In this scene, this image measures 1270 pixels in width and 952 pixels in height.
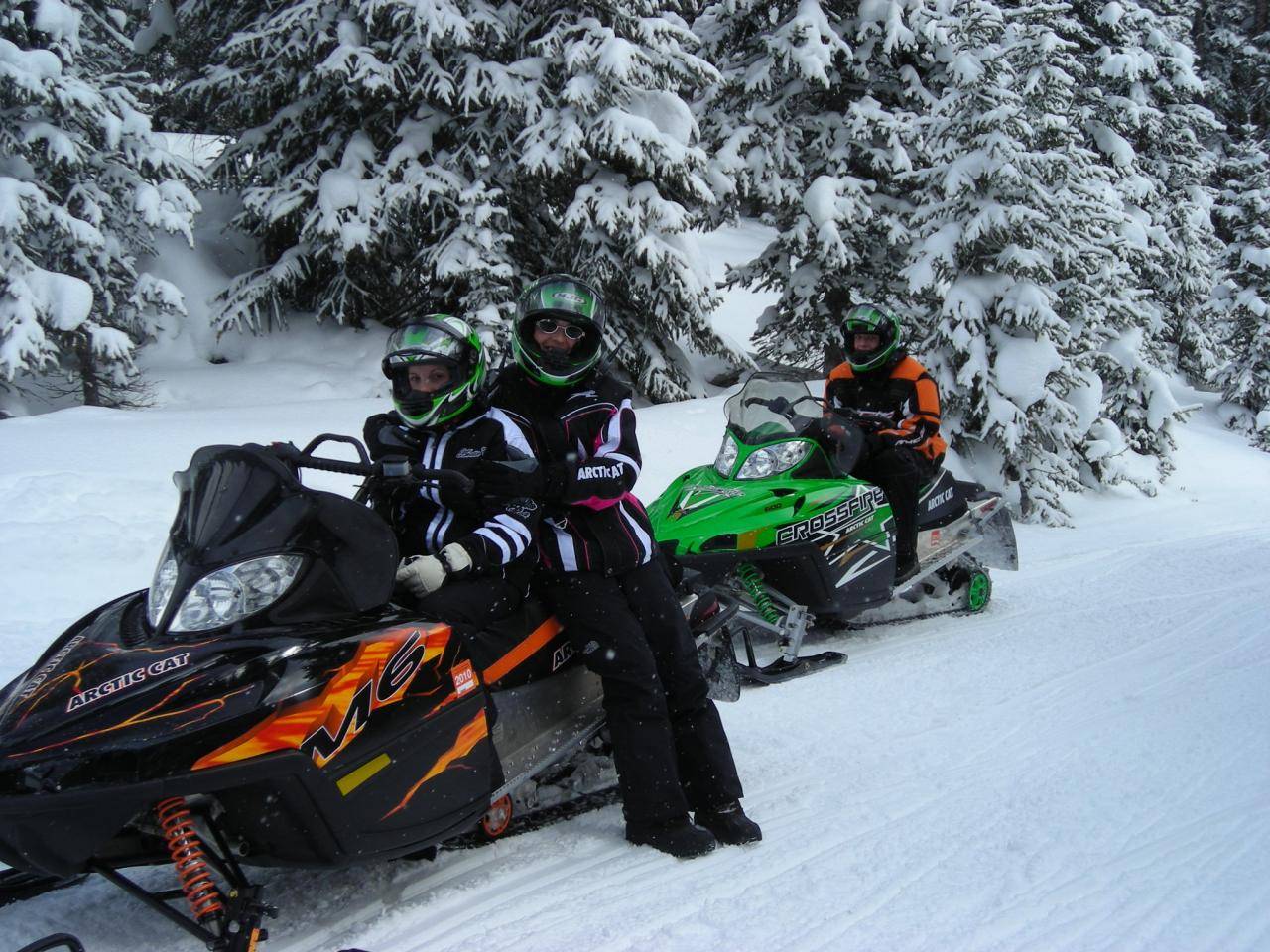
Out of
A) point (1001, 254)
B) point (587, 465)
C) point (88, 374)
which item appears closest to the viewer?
point (587, 465)

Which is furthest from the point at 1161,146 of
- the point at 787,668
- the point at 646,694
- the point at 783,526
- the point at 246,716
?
the point at 246,716

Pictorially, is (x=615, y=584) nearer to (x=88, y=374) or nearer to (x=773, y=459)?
(x=773, y=459)

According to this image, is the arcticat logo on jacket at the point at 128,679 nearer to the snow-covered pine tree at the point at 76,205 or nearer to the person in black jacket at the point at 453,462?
the person in black jacket at the point at 453,462

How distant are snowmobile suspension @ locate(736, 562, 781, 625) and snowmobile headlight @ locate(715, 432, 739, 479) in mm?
572

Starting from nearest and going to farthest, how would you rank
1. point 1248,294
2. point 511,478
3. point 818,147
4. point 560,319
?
point 511,478 → point 560,319 → point 818,147 → point 1248,294

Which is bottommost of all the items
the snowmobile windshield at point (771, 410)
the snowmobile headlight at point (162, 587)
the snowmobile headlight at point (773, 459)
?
the snowmobile headlight at point (773, 459)

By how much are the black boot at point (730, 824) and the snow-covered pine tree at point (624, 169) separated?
8.07 metres

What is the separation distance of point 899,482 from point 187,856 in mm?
4769

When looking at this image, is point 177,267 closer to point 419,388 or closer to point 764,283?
point 764,283

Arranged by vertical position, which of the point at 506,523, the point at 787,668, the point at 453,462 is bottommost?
the point at 787,668

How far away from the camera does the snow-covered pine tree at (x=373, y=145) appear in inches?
→ 429

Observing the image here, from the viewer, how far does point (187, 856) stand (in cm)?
236

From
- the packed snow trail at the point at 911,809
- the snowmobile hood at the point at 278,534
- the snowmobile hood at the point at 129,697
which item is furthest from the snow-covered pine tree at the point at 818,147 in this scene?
the snowmobile hood at the point at 129,697

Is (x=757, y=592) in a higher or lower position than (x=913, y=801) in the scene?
lower
